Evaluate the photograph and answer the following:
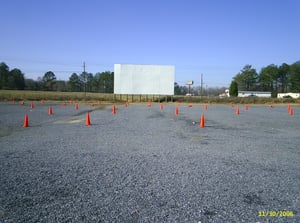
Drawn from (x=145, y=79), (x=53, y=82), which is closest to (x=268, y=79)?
(x=145, y=79)

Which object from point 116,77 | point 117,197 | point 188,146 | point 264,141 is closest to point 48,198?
point 117,197

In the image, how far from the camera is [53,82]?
96000 mm

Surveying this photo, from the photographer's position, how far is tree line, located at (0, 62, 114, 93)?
77688mm

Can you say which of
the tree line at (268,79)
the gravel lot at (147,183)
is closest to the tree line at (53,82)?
the tree line at (268,79)

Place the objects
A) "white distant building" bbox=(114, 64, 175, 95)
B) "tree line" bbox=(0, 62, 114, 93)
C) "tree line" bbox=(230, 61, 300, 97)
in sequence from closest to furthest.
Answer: "white distant building" bbox=(114, 64, 175, 95) < "tree line" bbox=(0, 62, 114, 93) < "tree line" bbox=(230, 61, 300, 97)

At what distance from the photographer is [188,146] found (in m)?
6.31

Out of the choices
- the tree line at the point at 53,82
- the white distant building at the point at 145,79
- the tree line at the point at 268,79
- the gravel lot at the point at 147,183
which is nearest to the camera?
the gravel lot at the point at 147,183

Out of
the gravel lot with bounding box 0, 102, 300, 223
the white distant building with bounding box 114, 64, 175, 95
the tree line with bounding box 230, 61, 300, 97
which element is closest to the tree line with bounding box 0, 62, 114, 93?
the white distant building with bounding box 114, 64, 175, 95

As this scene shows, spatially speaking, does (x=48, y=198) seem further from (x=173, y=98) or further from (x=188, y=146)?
(x=173, y=98)

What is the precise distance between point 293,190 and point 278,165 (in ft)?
4.55

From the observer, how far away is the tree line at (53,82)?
255 ft

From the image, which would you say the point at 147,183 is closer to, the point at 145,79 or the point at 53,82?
the point at 145,79
